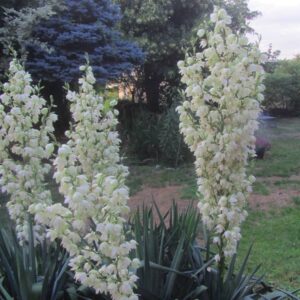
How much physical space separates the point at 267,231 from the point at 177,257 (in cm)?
246

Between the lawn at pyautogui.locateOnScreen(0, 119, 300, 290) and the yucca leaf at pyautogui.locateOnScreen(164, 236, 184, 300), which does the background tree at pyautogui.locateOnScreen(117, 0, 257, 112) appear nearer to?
the lawn at pyautogui.locateOnScreen(0, 119, 300, 290)

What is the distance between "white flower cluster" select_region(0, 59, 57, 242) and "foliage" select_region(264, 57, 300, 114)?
13412 mm

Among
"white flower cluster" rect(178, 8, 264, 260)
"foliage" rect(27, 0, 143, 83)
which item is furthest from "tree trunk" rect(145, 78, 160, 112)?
"white flower cluster" rect(178, 8, 264, 260)

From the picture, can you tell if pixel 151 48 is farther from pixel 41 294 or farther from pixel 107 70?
pixel 41 294

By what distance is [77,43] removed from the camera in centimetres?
761

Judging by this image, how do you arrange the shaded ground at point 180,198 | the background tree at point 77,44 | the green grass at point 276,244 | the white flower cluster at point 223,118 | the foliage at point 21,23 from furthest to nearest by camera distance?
the background tree at point 77,44, the foliage at point 21,23, the shaded ground at point 180,198, the green grass at point 276,244, the white flower cluster at point 223,118

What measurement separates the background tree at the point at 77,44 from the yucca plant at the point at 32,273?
15.9 feet

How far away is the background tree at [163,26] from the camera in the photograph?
1001cm

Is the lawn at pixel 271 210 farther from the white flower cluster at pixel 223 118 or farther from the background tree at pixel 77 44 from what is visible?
the background tree at pixel 77 44

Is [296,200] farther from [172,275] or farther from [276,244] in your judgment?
[172,275]

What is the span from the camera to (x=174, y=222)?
3.05 meters

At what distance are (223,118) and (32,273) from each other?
1281 millimetres

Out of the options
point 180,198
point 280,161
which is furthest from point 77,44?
point 280,161

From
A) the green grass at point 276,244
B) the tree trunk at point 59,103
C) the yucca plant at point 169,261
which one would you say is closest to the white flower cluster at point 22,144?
the yucca plant at point 169,261
